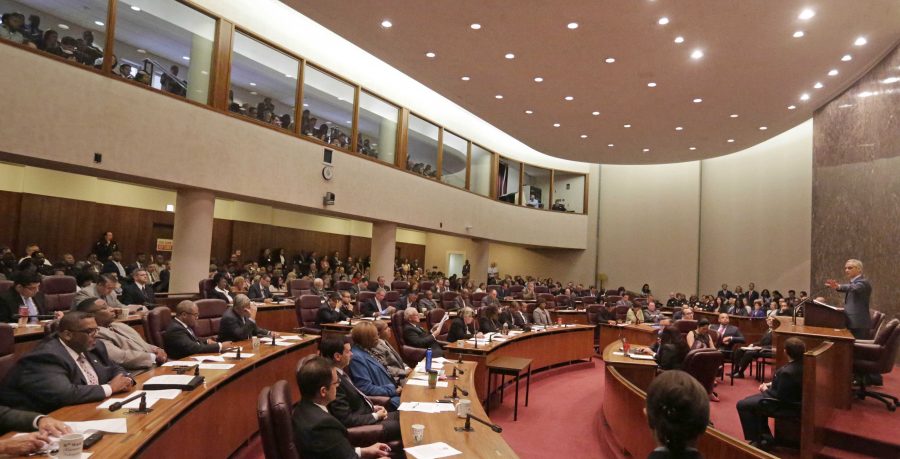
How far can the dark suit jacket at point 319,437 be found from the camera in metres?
2.81

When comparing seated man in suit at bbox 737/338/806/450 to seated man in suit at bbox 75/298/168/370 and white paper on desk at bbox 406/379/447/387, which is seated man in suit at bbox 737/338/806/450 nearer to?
white paper on desk at bbox 406/379/447/387

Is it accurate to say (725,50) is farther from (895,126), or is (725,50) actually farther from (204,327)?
(204,327)

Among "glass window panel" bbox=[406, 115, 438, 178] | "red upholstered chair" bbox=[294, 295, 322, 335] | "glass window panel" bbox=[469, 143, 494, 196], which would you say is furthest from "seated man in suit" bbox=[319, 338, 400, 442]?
"glass window panel" bbox=[469, 143, 494, 196]

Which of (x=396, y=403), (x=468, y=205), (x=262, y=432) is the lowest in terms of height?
(x=396, y=403)

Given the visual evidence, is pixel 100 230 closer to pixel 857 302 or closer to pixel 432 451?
pixel 432 451

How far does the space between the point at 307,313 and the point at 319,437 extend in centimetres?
599

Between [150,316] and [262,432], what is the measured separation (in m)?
3.41

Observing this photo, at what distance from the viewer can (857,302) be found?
5.98 m

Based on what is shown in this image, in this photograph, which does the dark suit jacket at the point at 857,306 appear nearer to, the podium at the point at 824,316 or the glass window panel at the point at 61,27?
the podium at the point at 824,316

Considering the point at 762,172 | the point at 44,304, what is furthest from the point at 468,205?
the point at 44,304

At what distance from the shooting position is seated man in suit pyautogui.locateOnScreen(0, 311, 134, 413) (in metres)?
3.05

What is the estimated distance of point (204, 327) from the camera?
6.39 metres

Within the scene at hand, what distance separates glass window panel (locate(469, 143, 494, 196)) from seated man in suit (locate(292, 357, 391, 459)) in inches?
614

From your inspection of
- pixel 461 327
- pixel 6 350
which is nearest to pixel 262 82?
pixel 461 327
